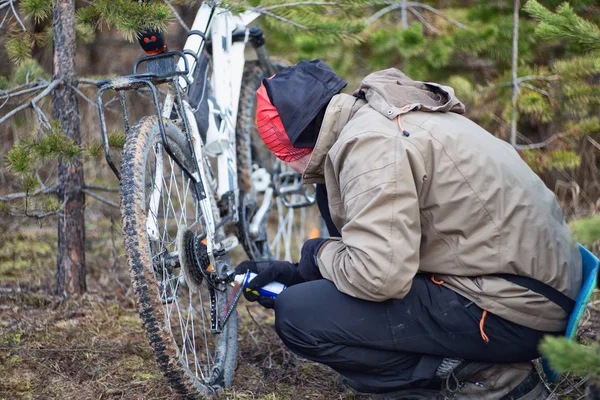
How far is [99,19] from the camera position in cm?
231

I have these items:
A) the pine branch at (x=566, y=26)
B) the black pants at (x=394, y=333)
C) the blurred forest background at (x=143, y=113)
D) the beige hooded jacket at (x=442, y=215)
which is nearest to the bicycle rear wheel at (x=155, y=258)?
the blurred forest background at (x=143, y=113)

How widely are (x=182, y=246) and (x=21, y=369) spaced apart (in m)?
0.77

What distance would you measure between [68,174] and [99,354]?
821 millimetres

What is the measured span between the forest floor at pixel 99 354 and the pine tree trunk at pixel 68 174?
12 cm

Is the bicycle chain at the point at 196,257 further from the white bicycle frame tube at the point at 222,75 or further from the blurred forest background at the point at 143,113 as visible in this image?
the blurred forest background at the point at 143,113

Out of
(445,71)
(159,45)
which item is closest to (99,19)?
(159,45)

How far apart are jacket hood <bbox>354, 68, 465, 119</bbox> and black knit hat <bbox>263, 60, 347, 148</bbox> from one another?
0.37ft

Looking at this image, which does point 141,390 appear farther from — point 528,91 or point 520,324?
point 528,91

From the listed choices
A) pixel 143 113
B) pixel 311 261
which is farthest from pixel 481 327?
pixel 143 113

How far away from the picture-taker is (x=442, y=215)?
1.80 metres

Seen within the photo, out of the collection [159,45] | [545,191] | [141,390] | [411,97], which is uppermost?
[159,45]

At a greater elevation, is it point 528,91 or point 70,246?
point 528,91

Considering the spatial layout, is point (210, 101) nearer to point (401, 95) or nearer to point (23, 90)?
point (23, 90)

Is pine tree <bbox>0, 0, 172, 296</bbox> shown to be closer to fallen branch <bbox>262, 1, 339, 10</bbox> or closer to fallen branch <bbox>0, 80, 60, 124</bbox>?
fallen branch <bbox>0, 80, 60, 124</bbox>
